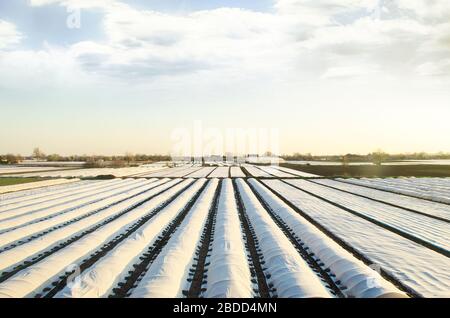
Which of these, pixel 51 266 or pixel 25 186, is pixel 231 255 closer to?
pixel 51 266

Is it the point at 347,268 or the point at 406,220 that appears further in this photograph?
the point at 406,220

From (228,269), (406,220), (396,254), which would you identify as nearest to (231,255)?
(228,269)

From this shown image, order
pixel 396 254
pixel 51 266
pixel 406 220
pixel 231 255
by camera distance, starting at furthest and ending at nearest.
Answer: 1. pixel 406 220
2. pixel 396 254
3. pixel 231 255
4. pixel 51 266

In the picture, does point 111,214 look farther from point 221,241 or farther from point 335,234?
point 335,234

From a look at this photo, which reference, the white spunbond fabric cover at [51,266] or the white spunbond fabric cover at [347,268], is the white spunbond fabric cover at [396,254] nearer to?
the white spunbond fabric cover at [347,268]

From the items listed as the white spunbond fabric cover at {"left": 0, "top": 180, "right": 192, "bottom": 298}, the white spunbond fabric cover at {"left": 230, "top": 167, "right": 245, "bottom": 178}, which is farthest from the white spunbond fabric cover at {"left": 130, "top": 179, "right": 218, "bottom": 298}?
the white spunbond fabric cover at {"left": 230, "top": 167, "right": 245, "bottom": 178}

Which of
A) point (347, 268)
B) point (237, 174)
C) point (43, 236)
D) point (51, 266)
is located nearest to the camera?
point (347, 268)

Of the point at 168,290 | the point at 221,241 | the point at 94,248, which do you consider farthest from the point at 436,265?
the point at 94,248

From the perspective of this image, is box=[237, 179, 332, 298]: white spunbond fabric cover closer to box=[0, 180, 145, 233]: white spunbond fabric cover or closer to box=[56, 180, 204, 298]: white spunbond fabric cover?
box=[56, 180, 204, 298]: white spunbond fabric cover
